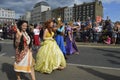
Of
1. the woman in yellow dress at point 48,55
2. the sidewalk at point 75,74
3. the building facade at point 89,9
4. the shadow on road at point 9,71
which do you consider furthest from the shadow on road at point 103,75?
the building facade at point 89,9

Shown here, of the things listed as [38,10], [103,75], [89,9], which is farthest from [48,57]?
[38,10]

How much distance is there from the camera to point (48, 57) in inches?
357

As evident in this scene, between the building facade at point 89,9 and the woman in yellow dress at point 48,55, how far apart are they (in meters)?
117

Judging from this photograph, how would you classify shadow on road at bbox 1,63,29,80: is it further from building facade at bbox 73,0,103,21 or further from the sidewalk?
building facade at bbox 73,0,103,21

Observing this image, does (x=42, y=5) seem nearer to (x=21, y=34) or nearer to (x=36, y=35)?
(x=36, y=35)

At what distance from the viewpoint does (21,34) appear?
25.2ft

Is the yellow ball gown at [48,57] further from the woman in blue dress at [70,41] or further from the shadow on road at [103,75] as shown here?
the woman in blue dress at [70,41]

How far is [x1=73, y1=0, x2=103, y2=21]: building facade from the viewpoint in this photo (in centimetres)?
13648

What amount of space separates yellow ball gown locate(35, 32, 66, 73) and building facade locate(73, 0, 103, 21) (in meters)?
117

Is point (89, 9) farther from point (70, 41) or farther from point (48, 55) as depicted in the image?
point (48, 55)

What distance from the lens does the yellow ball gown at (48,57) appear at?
9031 millimetres

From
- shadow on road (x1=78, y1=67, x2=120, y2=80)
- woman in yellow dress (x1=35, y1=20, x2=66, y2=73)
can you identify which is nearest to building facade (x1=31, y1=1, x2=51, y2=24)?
woman in yellow dress (x1=35, y1=20, x2=66, y2=73)

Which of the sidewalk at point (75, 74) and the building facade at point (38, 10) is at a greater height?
the building facade at point (38, 10)

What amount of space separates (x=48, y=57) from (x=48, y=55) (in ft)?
0.21
